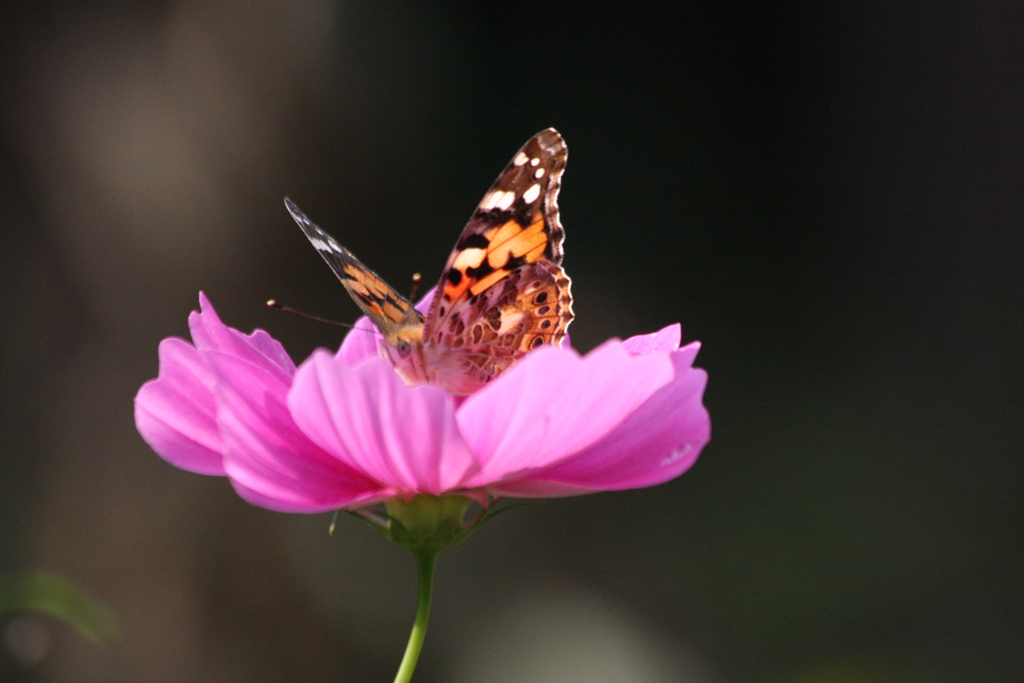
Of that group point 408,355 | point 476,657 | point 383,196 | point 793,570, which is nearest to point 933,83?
point 793,570

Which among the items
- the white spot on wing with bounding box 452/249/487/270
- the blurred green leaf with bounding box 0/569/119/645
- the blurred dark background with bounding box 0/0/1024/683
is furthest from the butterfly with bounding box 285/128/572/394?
the blurred dark background with bounding box 0/0/1024/683

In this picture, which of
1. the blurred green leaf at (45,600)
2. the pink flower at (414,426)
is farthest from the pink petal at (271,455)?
the blurred green leaf at (45,600)

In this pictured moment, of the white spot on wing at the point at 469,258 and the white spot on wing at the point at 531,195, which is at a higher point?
the white spot on wing at the point at 531,195

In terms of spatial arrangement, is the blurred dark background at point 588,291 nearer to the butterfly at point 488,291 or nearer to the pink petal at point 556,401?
the butterfly at point 488,291

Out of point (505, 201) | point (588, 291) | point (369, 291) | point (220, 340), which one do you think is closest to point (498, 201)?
point (505, 201)

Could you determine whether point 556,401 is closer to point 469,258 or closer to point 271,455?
point 271,455

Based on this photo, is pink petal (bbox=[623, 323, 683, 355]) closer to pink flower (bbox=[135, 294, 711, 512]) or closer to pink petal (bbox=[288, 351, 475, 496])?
pink flower (bbox=[135, 294, 711, 512])
